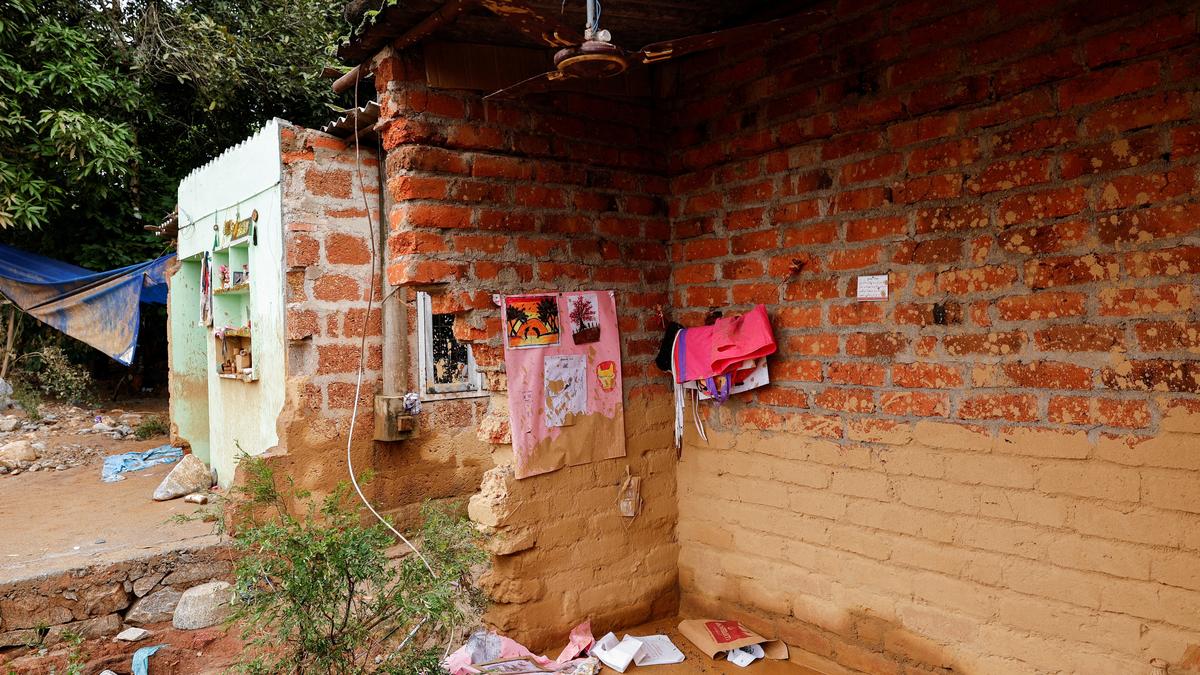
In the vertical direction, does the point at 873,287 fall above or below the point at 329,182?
below

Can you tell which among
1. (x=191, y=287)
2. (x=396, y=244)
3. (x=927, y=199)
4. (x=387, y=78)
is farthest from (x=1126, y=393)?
(x=191, y=287)

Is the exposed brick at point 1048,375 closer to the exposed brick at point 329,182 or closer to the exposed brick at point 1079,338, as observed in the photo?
the exposed brick at point 1079,338

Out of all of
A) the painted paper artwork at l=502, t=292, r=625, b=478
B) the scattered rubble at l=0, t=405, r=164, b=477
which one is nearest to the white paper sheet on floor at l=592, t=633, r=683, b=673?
the painted paper artwork at l=502, t=292, r=625, b=478

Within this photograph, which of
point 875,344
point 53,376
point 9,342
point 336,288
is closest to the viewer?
point 875,344

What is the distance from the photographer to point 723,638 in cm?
323

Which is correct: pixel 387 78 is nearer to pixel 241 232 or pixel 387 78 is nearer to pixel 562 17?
pixel 562 17

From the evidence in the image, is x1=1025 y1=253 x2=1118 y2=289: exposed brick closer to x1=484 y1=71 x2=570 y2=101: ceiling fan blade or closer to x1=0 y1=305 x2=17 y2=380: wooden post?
x1=484 y1=71 x2=570 y2=101: ceiling fan blade

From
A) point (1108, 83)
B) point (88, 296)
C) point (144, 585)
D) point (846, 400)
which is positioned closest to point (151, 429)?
point (88, 296)

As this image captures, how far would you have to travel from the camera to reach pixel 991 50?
2557 millimetres

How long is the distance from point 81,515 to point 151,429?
154 inches

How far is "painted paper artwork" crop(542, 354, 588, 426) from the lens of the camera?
3277 millimetres

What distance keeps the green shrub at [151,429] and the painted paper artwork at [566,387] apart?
26.5 feet

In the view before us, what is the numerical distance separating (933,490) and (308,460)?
3.84 meters

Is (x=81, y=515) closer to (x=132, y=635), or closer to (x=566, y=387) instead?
(x=132, y=635)
